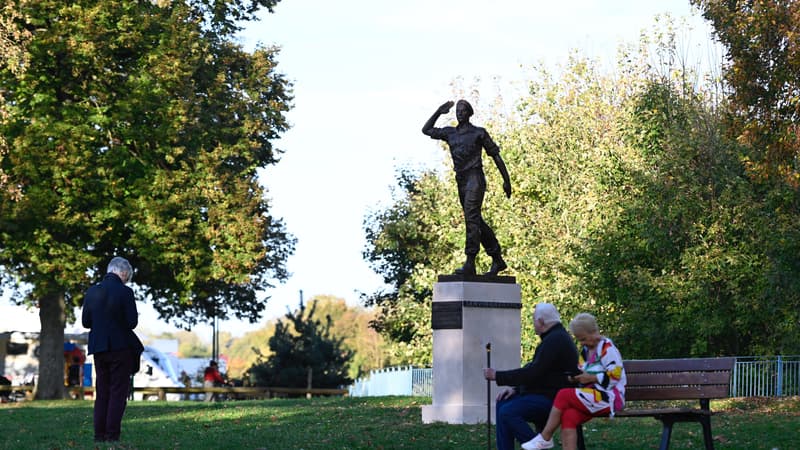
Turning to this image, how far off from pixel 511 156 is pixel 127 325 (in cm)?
3057

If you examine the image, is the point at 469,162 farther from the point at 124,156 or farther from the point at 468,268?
the point at 124,156

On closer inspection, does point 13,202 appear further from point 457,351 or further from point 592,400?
point 592,400

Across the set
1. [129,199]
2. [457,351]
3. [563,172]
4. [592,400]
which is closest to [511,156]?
[563,172]

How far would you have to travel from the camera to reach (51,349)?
35969 mm

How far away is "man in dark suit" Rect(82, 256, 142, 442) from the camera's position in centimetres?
1338

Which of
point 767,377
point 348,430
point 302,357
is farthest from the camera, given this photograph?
point 302,357

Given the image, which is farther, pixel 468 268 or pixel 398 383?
pixel 398 383

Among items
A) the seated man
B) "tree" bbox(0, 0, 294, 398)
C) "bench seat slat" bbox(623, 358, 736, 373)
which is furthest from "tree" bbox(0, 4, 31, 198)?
the seated man

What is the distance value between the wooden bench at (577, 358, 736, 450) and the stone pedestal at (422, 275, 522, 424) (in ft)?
18.2

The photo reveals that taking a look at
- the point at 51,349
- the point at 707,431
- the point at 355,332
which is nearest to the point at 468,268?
the point at 707,431

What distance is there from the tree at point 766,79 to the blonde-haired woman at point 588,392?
41.0ft

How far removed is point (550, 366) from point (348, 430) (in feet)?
19.9

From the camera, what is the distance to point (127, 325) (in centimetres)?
1347

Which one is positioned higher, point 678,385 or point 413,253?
point 413,253
